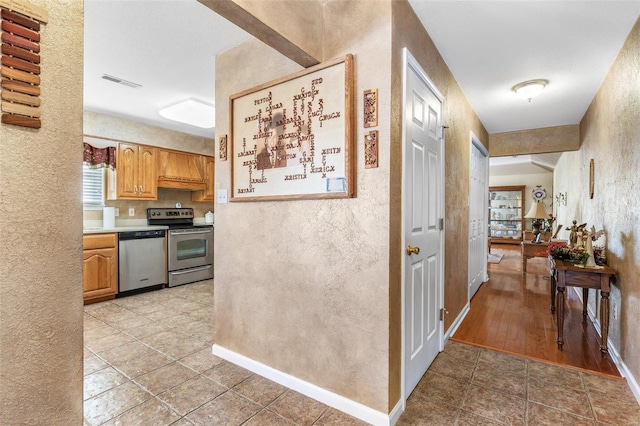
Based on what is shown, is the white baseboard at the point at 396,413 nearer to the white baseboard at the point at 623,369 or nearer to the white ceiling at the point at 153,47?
the white baseboard at the point at 623,369

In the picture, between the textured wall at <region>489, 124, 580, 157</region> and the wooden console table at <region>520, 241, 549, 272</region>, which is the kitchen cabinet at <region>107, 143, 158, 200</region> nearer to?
the textured wall at <region>489, 124, 580, 157</region>

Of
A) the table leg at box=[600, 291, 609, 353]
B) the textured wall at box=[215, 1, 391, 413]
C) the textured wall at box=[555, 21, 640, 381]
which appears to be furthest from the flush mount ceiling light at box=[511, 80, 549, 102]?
the textured wall at box=[215, 1, 391, 413]

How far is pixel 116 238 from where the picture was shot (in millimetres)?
4059

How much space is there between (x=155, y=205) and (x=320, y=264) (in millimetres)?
4116

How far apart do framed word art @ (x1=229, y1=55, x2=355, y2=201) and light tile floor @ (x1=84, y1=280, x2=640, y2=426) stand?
128 cm

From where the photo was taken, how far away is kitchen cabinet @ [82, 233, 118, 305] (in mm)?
3785

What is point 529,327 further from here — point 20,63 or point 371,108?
point 20,63

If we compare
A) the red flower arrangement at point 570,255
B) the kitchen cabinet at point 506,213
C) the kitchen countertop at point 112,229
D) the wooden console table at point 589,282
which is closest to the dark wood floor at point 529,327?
the wooden console table at point 589,282

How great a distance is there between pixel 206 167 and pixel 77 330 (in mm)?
4863

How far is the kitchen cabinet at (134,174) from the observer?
4.34m

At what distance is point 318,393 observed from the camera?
1928mm

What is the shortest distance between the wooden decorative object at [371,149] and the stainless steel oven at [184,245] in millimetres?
3833

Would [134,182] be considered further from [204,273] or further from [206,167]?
[204,273]

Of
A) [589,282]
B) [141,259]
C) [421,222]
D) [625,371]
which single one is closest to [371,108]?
[421,222]
